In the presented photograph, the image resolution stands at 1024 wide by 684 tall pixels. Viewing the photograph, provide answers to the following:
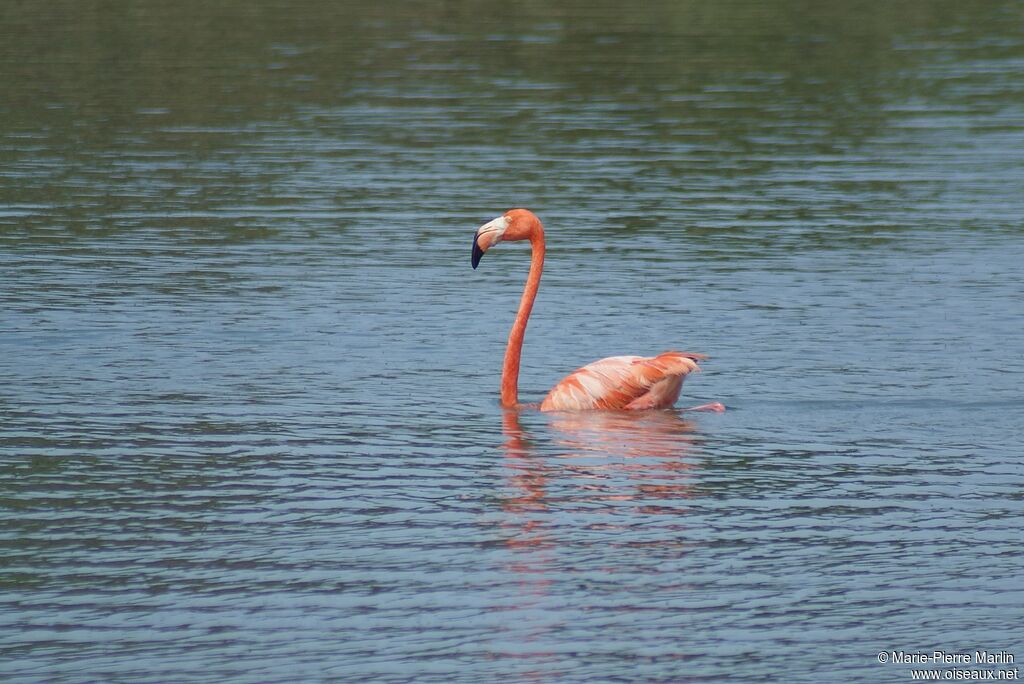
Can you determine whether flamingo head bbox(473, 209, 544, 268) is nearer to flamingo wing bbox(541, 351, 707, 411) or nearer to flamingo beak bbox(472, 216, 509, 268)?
flamingo beak bbox(472, 216, 509, 268)

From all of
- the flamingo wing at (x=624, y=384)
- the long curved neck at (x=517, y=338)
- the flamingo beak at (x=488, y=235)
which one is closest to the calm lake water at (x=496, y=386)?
the flamingo wing at (x=624, y=384)

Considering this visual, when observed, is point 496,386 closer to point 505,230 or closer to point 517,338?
point 517,338

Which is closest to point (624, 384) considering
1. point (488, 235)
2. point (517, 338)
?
point (517, 338)

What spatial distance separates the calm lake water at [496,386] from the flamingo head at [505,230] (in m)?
1.20

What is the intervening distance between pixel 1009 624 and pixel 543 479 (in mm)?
3663

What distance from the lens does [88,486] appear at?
12117 millimetres

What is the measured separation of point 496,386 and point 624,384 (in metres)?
1.44

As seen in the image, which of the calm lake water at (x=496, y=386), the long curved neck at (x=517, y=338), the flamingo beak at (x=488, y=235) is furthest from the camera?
the flamingo beak at (x=488, y=235)

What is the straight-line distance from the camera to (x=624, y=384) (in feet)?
45.9

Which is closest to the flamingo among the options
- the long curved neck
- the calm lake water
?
the long curved neck

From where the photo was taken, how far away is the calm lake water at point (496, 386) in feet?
31.2

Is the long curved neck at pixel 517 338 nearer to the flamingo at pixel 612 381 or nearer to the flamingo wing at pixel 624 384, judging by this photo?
the flamingo at pixel 612 381

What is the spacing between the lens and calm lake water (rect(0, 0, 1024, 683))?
9.52 m

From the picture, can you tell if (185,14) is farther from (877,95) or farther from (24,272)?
(24,272)
